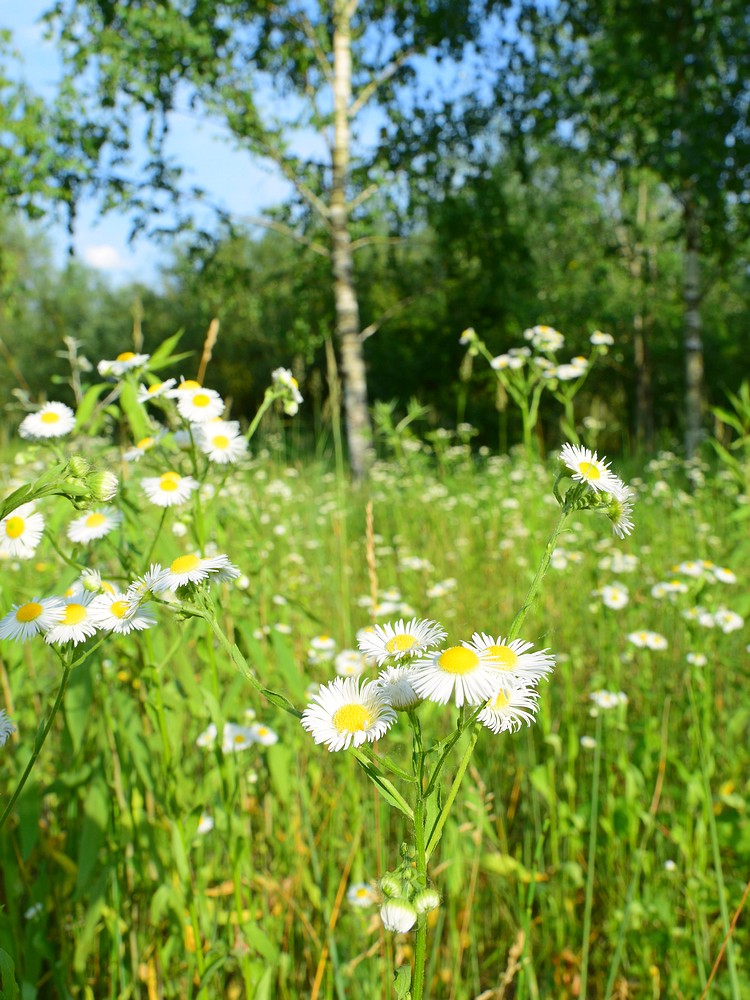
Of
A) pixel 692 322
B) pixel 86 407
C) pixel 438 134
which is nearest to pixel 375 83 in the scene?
pixel 438 134

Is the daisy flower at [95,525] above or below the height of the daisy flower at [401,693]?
below

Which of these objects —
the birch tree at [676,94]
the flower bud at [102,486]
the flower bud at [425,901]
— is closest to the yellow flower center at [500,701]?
the flower bud at [425,901]

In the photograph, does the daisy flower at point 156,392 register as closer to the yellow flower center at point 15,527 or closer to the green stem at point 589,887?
the yellow flower center at point 15,527

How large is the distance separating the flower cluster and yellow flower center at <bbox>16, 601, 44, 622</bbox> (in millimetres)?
320

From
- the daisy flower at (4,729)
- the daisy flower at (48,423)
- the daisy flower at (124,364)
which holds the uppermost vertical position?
the daisy flower at (124,364)

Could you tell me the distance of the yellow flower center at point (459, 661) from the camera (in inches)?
19.9

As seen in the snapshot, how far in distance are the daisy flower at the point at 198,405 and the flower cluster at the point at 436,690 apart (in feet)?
1.75

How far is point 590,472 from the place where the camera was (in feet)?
1.96

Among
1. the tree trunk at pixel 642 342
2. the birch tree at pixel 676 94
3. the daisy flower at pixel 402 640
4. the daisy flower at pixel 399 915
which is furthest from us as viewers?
the tree trunk at pixel 642 342

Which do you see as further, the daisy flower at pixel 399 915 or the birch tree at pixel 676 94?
the birch tree at pixel 676 94

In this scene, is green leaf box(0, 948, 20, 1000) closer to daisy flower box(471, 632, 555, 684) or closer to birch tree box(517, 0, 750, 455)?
daisy flower box(471, 632, 555, 684)

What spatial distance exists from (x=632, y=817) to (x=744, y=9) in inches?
276

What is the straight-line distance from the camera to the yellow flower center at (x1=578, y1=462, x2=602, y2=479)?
0.60 meters

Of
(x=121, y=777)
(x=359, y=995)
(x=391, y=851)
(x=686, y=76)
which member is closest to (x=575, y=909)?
(x=391, y=851)
